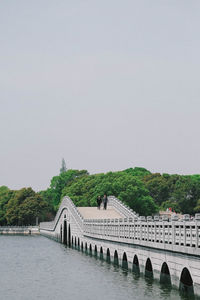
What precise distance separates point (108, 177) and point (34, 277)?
6462 cm

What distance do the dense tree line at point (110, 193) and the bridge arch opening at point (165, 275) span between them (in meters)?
A: 60.8

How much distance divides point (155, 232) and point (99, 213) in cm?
3831

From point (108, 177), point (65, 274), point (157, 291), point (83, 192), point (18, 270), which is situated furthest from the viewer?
point (83, 192)

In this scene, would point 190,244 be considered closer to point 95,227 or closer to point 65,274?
point 65,274

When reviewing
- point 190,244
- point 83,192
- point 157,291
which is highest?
point 83,192

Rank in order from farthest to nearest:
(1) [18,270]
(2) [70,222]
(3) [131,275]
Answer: (2) [70,222] → (1) [18,270] → (3) [131,275]

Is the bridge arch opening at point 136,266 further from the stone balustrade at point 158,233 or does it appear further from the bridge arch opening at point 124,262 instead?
the bridge arch opening at point 124,262

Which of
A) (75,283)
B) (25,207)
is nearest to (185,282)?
(75,283)

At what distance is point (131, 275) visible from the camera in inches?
1432

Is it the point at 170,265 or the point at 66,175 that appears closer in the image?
the point at 170,265

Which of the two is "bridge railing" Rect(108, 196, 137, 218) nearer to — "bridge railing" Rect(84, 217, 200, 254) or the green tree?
"bridge railing" Rect(84, 217, 200, 254)

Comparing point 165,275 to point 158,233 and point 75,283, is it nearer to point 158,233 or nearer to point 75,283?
point 158,233

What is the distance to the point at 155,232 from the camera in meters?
33.0

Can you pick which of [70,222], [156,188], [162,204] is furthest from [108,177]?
[156,188]
